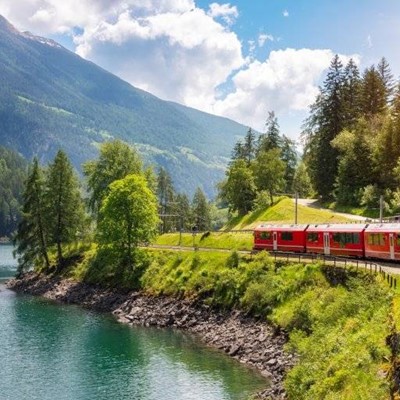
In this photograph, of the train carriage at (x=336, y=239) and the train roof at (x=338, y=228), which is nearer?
the train carriage at (x=336, y=239)

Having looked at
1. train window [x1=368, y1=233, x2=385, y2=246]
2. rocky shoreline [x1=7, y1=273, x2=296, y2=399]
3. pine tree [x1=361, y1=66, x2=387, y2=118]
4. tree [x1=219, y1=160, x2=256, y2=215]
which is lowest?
rocky shoreline [x1=7, y1=273, x2=296, y2=399]

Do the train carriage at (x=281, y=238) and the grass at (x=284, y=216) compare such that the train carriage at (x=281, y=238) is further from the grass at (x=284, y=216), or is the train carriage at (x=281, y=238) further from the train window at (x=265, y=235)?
the grass at (x=284, y=216)

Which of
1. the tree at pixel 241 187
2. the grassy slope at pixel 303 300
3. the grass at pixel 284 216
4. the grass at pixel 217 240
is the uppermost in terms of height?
the tree at pixel 241 187

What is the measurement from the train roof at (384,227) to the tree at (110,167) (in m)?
51.4

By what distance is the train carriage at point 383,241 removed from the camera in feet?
155

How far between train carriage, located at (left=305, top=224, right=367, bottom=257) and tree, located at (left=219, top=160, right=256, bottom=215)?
1655 inches

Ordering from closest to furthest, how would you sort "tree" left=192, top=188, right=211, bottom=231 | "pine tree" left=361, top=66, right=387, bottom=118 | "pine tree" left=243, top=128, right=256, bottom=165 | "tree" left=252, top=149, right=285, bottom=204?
"pine tree" left=361, top=66, right=387, bottom=118
"tree" left=252, top=149, right=285, bottom=204
"pine tree" left=243, top=128, right=256, bottom=165
"tree" left=192, top=188, right=211, bottom=231

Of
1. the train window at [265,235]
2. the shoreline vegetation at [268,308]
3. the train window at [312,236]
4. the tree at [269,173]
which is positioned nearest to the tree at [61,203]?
the shoreline vegetation at [268,308]

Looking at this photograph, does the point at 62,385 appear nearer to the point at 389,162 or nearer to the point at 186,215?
the point at 389,162

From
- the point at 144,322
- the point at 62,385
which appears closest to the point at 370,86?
the point at 144,322

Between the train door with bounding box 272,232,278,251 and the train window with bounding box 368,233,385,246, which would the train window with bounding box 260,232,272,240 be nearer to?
the train door with bounding box 272,232,278,251

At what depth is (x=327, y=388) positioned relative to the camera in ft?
83.8

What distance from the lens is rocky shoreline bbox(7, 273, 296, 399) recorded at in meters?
40.5

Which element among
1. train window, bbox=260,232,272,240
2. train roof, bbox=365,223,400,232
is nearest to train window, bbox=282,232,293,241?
train window, bbox=260,232,272,240
